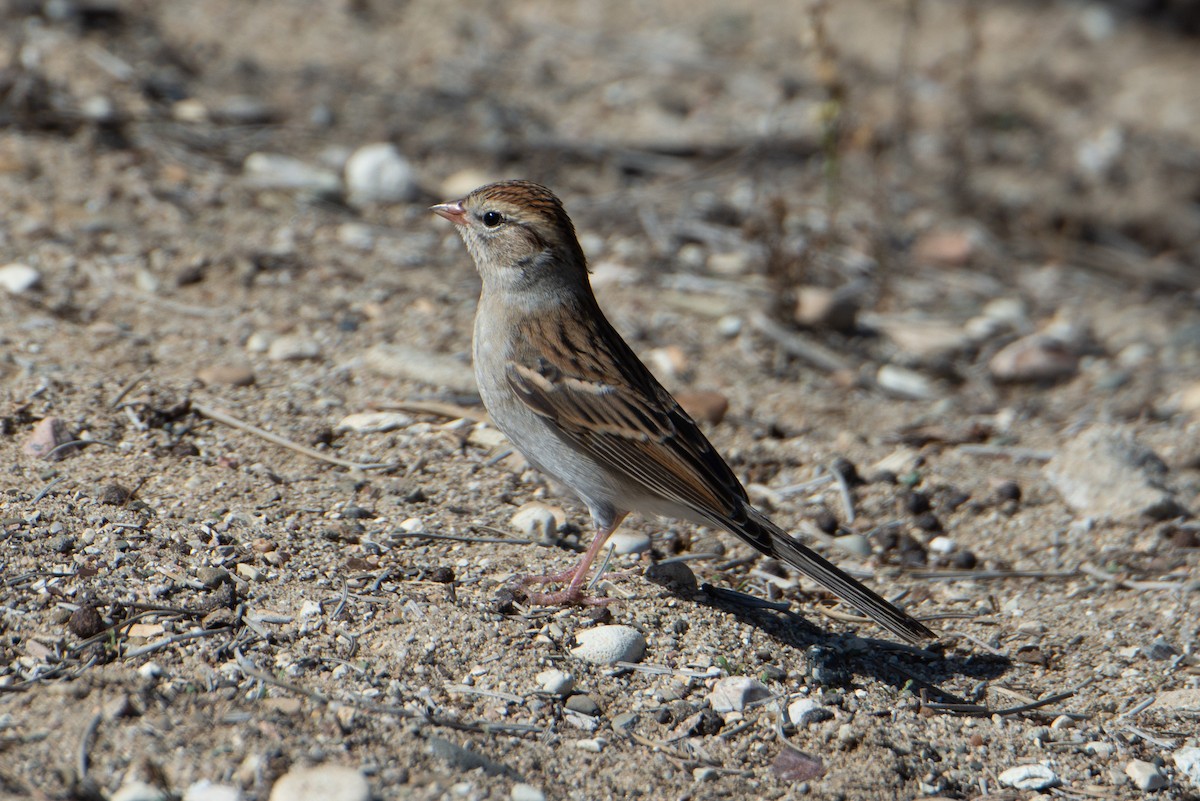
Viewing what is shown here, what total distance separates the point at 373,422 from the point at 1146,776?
306 cm

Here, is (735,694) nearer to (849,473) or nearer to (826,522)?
(826,522)

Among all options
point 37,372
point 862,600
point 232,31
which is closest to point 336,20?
point 232,31

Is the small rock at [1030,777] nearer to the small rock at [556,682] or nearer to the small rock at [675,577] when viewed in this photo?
the small rock at [675,577]

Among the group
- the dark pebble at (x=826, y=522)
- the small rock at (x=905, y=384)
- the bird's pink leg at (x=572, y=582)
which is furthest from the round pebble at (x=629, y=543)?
the small rock at (x=905, y=384)

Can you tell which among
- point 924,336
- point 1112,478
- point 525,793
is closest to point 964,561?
point 1112,478

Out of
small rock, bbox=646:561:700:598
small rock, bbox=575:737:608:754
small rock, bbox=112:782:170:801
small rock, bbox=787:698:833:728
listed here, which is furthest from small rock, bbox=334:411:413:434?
small rock, bbox=112:782:170:801


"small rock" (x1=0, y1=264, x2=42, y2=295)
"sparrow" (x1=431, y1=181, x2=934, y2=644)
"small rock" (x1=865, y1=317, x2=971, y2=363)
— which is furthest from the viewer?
"small rock" (x1=865, y1=317, x2=971, y2=363)

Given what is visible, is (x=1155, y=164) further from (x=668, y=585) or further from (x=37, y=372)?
(x=37, y=372)

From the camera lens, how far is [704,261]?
7.26 metres

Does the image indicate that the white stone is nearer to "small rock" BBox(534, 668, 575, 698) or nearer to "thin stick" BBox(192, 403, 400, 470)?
"small rock" BBox(534, 668, 575, 698)

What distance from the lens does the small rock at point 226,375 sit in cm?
529

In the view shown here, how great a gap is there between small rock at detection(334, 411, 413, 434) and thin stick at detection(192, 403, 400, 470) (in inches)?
9.4

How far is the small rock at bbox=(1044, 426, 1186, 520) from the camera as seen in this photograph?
5.34 metres

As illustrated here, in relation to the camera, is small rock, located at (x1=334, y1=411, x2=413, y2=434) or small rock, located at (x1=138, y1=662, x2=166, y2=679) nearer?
small rock, located at (x1=138, y1=662, x2=166, y2=679)
